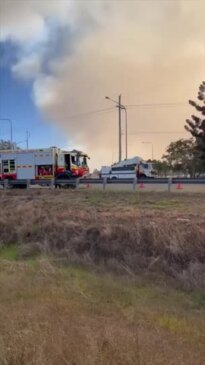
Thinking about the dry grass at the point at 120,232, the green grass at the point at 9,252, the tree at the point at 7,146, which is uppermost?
the tree at the point at 7,146

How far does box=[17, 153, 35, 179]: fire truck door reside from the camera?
38062 millimetres

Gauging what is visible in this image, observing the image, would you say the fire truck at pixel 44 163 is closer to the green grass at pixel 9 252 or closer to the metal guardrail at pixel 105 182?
the metal guardrail at pixel 105 182

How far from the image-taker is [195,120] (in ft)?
172

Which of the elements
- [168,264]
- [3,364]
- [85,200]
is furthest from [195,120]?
Answer: [3,364]

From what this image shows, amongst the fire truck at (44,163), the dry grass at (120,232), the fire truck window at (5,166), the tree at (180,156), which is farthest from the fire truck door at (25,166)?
the tree at (180,156)

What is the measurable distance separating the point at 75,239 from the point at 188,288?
5322 millimetres

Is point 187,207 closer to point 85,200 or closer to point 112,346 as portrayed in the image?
point 85,200

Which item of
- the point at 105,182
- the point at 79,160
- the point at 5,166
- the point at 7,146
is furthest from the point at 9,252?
the point at 7,146

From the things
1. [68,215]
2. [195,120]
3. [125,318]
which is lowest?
[125,318]

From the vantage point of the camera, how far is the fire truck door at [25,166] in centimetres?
3806

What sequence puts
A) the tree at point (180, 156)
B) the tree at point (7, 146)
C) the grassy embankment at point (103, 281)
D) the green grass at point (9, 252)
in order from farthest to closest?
the tree at point (180, 156) → the tree at point (7, 146) → the green grass at point (9, 252) → the grassy embankment at point (103, 281)

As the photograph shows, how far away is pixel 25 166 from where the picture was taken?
126ft

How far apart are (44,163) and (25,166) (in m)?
1.92

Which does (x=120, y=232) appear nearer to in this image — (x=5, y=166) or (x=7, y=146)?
(x=5, y=166)
